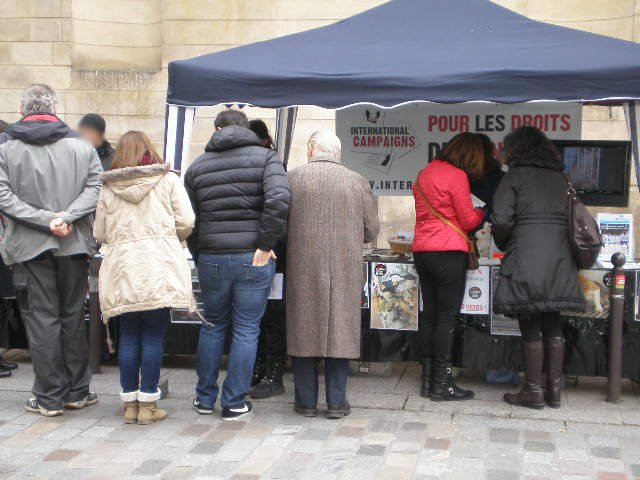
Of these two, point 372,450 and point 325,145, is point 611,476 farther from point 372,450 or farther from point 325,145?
point 325,145

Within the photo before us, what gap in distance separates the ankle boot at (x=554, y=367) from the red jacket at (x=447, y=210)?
759mm

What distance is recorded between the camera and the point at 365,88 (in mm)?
Result: 5473

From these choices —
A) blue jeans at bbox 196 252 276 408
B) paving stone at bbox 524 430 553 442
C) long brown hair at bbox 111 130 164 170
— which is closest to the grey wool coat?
blue jeans at bbox 196 252 276 408

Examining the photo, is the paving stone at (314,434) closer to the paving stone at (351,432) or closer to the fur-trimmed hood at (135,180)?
the paving stone at (351,432)

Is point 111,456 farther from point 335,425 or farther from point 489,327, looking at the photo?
point 489,327

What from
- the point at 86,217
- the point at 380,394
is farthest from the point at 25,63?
the point at 380,394

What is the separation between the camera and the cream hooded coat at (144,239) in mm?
4938

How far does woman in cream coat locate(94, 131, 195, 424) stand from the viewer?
4.95 m

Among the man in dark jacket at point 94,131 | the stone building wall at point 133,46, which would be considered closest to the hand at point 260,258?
the man in dark jacket at point 94,131

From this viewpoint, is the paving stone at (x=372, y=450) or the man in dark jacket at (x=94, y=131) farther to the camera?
the man in dark jacket at (x=94, y=131)

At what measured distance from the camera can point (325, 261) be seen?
518 centimetres

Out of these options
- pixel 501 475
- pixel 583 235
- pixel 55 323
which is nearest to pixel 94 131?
pixel 55 323

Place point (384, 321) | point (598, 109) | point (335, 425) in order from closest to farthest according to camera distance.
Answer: point (335, 425) < point (384, 321) < point (598, 109)

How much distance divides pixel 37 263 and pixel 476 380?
2.92 m
